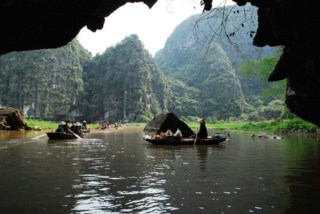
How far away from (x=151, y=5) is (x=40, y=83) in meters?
116

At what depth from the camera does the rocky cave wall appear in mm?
6281

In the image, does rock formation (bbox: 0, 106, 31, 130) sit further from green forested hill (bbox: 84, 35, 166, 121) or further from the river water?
green forested hill (bbox: 84, 35, 166, 121)

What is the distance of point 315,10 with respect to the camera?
5.97m

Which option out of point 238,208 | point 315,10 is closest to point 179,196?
point 238,208

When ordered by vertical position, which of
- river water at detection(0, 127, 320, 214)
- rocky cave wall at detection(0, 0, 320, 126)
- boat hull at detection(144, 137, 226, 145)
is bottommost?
river water at detection(0, 127, 320, 214)

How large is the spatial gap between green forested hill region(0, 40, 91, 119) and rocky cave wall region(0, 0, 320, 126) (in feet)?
357

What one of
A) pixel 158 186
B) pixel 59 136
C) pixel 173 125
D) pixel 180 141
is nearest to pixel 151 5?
pixel 158 186

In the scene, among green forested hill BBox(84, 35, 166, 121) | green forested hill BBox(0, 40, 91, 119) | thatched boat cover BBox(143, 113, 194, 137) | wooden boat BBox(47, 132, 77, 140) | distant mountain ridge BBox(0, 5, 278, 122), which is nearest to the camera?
wooden boat BBox(47, 132, 77, 140)

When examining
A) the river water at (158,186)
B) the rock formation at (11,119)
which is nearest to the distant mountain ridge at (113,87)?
the rock formation at (11,119)

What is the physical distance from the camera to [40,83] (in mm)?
115812

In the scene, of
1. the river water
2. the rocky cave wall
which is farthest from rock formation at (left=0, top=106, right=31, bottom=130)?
the rocky cave wall

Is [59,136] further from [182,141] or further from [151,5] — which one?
[151,5]

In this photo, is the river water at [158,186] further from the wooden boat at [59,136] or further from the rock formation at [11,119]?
the rock formation at [11,119]

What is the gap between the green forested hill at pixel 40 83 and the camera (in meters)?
112
